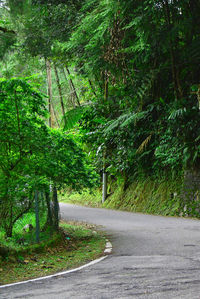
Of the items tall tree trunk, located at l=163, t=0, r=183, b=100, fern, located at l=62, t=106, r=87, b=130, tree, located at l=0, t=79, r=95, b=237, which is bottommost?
tree, located at l=0, t=79, r=95, b=237

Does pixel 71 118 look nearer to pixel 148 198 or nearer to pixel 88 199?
pixel 148 198

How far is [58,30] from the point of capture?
20.2m

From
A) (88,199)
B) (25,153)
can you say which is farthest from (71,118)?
(88,199)

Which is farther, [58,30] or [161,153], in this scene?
[58,30]

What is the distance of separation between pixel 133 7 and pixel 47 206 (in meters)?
7.60

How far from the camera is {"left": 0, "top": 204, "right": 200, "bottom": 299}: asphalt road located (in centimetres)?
517

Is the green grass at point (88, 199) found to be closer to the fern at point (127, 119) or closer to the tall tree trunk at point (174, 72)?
the fern at point (127, 119)

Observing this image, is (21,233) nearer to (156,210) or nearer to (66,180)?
(66,180)

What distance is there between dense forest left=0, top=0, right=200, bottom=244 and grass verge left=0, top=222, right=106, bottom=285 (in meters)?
0.91

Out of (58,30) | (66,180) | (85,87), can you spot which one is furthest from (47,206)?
(85,87)

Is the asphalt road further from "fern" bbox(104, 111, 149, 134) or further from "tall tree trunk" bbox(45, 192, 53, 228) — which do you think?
"fern" bbox(104, 111, 149, 134)

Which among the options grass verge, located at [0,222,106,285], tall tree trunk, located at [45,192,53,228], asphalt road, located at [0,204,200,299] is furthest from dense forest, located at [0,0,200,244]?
asphalt road, located at [0,204,200,299]

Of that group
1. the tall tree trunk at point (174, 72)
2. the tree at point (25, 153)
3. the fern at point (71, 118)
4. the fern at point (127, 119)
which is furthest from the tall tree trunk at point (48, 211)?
the tall tree trunk at point (174, 72)

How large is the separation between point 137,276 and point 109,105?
1452 cm
